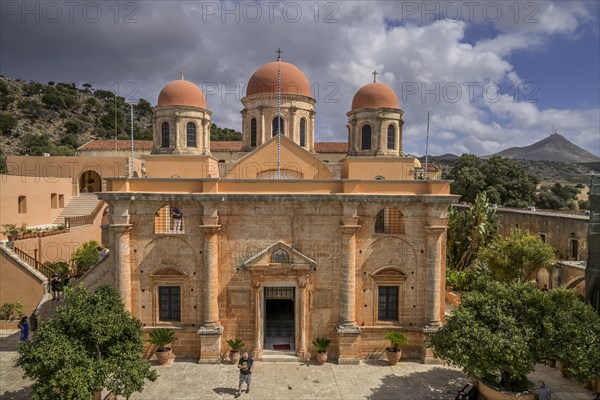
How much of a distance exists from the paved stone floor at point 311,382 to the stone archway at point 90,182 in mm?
21393

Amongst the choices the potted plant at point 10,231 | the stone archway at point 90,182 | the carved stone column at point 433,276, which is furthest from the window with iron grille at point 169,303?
the stone archway at point 90,182

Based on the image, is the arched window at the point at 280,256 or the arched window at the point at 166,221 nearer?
the arched window at the point at 280,256

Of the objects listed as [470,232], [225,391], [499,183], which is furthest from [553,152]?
[225,391]

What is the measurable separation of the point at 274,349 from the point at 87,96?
2854 inches

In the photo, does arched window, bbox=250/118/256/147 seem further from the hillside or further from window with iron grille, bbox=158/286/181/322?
the hillside

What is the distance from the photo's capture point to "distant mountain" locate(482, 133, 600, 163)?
508 ft

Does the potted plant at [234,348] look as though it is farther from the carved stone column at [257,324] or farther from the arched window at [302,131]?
the arched window at [302,131]

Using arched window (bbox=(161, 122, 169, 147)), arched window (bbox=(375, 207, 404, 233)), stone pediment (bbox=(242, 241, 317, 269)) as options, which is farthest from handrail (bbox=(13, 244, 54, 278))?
arched window (bbox=(375, 207, 404, 233))

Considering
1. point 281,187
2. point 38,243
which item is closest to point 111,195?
point 281,187

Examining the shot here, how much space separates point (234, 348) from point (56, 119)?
2430 inches

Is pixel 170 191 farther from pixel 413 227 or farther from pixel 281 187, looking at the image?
pixel 413 227

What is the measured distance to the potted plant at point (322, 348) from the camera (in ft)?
45.9

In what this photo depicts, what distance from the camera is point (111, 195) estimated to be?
13.5m

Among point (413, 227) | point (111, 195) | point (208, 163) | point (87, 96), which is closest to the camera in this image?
point (111, 195)
